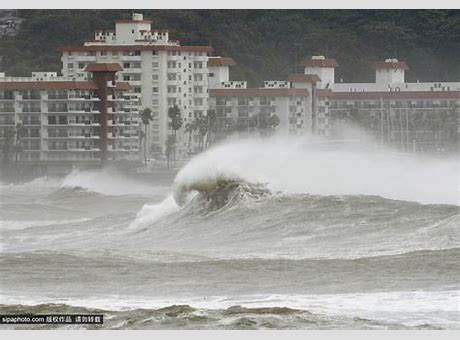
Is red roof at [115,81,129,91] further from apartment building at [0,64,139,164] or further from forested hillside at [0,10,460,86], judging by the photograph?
forested hillside at [0,10,460,86]

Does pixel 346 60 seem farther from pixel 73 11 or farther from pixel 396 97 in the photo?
pixel 73 11

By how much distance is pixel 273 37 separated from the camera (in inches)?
3920

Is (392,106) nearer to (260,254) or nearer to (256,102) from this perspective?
(256,102)

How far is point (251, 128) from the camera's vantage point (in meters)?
90.9

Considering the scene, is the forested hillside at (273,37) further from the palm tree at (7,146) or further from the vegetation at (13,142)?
the palm tree at (7,146)

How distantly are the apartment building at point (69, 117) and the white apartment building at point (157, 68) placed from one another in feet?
8.99

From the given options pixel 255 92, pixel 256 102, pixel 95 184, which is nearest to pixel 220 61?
pixel 255 92

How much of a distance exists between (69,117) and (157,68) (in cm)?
735

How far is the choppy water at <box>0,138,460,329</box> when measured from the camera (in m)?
22.6

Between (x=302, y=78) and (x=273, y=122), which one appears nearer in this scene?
(x=273, y=122)

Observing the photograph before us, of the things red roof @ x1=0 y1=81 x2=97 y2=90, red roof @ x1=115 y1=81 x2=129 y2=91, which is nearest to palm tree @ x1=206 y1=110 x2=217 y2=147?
red roof @ x1=115 y1=81 x2=129 y2=91

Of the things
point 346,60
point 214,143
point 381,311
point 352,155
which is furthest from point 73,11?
point 381,311

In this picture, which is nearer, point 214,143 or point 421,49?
point 214,143

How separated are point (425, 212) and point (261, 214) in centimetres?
433
